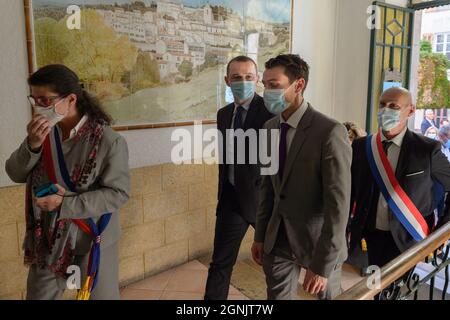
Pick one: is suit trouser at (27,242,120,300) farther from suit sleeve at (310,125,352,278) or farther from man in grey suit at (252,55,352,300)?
→ suit sleeve at (310,125,352,278)

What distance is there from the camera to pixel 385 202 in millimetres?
1843

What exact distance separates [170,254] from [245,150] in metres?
1.22

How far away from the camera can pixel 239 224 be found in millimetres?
2230

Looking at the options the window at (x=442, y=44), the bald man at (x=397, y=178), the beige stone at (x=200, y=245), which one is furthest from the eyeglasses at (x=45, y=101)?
the window at (x=442, y=44)

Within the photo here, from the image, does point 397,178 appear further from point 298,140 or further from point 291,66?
point 291,66

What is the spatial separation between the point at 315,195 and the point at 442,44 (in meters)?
3.10

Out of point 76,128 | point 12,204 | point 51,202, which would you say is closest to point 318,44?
point 76,128

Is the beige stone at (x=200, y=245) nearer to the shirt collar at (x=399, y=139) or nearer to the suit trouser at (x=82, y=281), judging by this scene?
the suit trouser at (x=82, y=281)

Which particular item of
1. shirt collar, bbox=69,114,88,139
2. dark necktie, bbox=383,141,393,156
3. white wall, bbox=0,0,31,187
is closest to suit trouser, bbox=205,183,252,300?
dark necktie, bbox=383,141,393,156

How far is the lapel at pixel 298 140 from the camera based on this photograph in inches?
60.3

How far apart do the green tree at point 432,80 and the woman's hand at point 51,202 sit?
367 centimetres

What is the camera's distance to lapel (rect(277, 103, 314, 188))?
153cm
